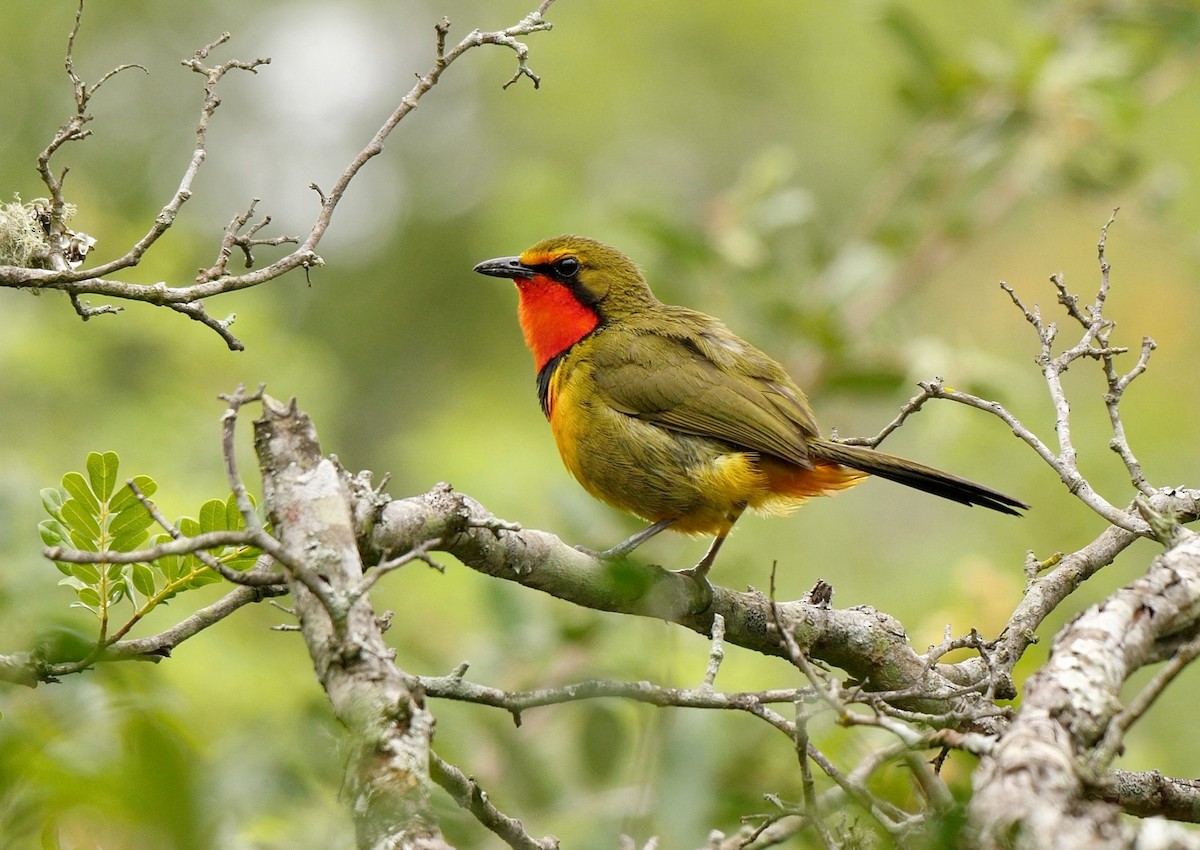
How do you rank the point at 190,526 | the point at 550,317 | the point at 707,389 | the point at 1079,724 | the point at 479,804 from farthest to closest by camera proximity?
the point at 550,317 → the point at 707,389 → the point at 190,526 → the point at 479,804 → the point at 1079,724

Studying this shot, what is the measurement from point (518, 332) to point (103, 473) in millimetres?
8907

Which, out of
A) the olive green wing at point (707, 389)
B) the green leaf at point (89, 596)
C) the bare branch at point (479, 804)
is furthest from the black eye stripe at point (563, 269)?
the bare branch at point (479, 804)

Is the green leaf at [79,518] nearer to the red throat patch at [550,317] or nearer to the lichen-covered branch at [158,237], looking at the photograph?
the lichen-covered branch at [158,237]

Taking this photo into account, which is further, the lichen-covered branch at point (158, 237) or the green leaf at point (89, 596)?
the green leaf at point (89, 596)

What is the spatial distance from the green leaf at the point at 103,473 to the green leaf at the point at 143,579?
0.57 ft

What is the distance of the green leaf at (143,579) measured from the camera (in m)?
2.52

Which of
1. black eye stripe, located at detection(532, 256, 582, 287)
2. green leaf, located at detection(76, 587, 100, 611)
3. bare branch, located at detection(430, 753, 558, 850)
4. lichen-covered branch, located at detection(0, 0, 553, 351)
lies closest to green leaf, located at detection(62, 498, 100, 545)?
green leaf, located at detection(76, 587, 100, 611)

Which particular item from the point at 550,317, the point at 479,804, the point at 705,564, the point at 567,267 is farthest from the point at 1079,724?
the point at 567,267

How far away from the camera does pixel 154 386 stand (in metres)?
6.52

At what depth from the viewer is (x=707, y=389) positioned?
443 centimetres

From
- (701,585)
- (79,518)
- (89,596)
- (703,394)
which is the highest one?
(703,394)

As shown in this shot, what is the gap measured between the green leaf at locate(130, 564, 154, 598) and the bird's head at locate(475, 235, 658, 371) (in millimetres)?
2531

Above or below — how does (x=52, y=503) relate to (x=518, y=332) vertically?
below

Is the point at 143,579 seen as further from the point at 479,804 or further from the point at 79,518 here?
the point at 479,804
